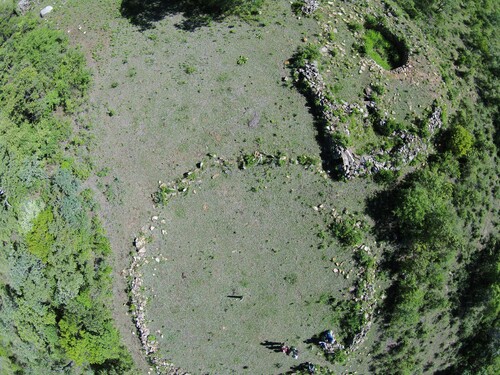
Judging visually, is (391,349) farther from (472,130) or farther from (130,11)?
(130,11)

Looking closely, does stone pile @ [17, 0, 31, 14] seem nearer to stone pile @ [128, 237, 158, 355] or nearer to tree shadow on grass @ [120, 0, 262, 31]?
tree shadow on grass @ [120, 0, 262, 31]

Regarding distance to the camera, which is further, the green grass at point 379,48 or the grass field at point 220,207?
the green grass at point 379,48

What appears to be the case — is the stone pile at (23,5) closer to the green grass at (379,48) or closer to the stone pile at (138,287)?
the stone pile at (138,287)

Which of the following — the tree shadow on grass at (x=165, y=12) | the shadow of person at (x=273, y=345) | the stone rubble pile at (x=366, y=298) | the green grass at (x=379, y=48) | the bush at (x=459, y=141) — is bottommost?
the shadow of person at (x=273, y=345)

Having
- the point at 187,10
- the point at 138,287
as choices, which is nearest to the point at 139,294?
the point at 138,287

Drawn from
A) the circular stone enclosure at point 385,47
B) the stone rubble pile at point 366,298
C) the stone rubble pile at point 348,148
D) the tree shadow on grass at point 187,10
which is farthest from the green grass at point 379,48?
the stone rubble pile at point 366,298

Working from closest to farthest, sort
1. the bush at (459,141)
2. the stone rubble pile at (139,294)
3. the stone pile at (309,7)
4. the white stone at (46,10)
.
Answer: the stone rubble pile at (139,294) < the bush at (459,141) < the stone pile at (309,7) < the white stone at (46,10)

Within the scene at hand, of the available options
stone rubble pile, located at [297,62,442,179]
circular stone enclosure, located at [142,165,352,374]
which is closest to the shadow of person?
circular stone enclosure, located at [142,165,352,374]
